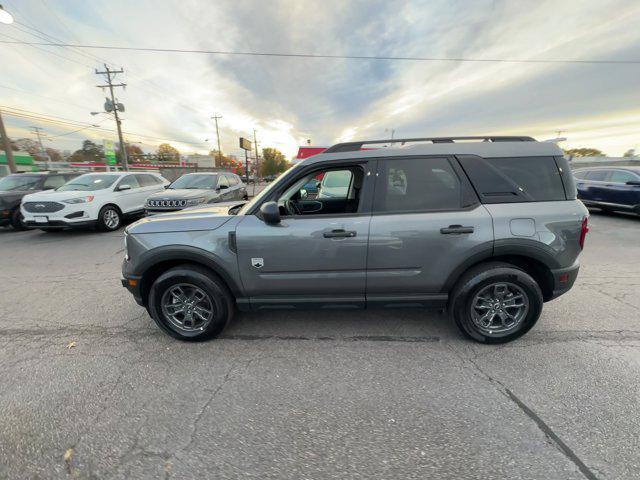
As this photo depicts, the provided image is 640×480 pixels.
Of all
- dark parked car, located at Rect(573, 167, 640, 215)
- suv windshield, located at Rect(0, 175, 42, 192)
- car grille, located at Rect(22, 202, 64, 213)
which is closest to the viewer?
car grille, located at Rect(22, 202, 64, 213)

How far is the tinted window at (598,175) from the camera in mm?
9219

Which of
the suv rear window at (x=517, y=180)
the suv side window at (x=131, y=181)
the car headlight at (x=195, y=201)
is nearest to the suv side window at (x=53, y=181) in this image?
the suv side window at (x=131, y=181)

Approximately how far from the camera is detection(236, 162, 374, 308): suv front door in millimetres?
2619

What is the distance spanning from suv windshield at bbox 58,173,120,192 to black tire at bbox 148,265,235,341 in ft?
23.5

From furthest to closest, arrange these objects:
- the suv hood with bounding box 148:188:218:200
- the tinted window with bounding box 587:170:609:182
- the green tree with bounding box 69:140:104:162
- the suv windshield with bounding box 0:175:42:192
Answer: the green tree with bounding box 69:140:104:162 → the tinted window with bounding box 587:170:609:182 → the suv windshield with bounding box 0:175:42:192 → the suv hood with bounding box 148:188:218:200

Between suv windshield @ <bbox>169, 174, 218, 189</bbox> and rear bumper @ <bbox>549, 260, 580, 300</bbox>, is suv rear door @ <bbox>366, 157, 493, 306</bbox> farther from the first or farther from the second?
suv windshield @ <bbox>169, 174, 218, 189</bbox>

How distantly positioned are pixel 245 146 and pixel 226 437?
2926 centimetres

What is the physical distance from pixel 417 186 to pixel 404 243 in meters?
0.57

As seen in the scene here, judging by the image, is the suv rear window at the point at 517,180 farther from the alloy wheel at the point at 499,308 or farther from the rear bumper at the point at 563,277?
the alloy wheel at the point at 499,308

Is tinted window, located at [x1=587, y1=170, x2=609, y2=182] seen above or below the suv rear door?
above

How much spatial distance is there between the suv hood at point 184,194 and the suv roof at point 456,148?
19.2ft

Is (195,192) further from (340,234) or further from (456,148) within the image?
(456,148)

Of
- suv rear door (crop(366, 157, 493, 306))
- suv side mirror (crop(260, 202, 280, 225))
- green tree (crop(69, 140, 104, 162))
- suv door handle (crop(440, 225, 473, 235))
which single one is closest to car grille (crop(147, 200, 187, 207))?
suv side mirror (crop(260, 202, 280, 225))

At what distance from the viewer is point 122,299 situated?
12.8 ft
